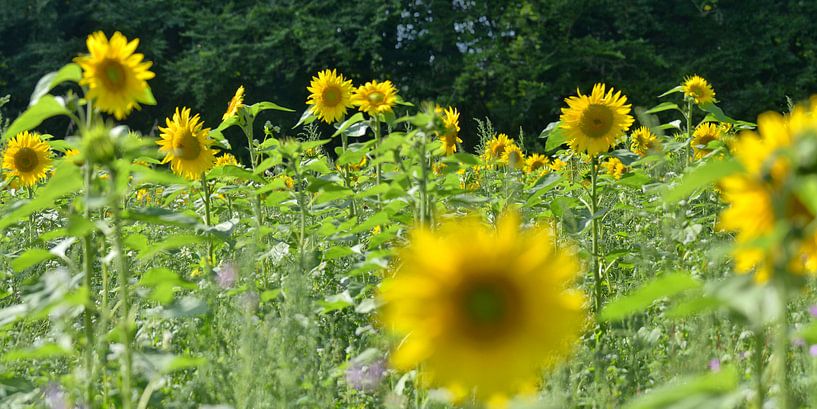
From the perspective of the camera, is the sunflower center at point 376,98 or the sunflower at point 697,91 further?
the sunflower at point 697,91

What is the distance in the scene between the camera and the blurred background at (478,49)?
1545 cm

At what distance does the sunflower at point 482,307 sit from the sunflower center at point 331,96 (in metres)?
3.32

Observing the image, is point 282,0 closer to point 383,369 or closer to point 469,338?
point 383,369

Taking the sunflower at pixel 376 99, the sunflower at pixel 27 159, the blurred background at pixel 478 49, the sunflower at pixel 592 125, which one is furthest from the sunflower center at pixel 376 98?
the blurred background at pixel 478 49

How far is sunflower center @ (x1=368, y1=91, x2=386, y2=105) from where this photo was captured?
3797mm

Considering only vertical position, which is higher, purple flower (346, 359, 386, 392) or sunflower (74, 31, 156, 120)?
sunflower (74, 31, 156, 120)

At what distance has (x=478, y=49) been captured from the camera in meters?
16.1

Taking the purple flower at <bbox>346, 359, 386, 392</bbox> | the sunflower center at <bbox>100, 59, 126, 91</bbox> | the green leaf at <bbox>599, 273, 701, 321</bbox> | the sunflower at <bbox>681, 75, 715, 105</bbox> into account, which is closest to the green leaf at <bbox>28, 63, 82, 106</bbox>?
the sunflower center at <bbox>100, 59, 126, 91</bbox>

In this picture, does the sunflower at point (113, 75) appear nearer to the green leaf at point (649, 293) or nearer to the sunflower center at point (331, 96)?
the green leaf at point (649, 293)

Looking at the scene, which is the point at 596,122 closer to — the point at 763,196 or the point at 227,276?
the point at 227,276

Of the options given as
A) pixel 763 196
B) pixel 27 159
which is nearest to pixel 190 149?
pixel 27 159

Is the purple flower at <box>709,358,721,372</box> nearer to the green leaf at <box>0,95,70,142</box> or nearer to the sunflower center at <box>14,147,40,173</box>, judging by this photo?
the green leaf at <box>0,95,70,142</box>

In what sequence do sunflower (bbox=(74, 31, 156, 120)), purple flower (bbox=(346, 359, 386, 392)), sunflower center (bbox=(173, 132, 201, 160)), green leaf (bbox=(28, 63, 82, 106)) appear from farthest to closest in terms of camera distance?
sunflower center (bbox=(173, 132, 201, 160)), purple flower (bbox=(346, 359, 386, 392)), sunflower (bbox=(74, 31, 156, 120)), green leaf (bbox=(28, 63, 82, 106))

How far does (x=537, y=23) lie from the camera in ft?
52.5
